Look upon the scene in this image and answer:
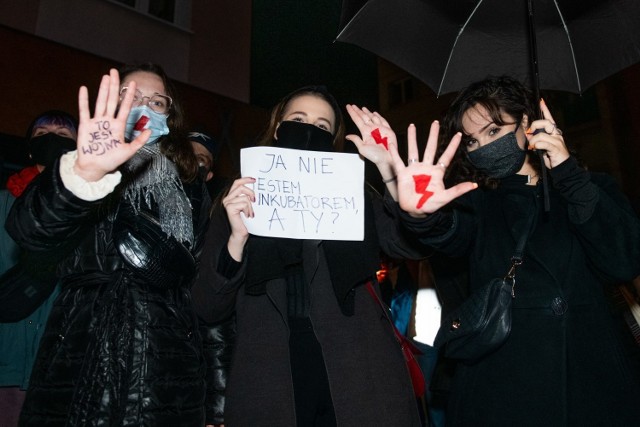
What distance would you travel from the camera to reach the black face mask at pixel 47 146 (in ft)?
10.9

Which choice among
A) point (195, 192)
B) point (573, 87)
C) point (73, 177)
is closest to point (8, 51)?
point (195, 192)

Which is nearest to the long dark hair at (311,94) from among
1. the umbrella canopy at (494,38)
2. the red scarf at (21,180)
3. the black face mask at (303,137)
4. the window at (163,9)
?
the black face mask at (303,137)

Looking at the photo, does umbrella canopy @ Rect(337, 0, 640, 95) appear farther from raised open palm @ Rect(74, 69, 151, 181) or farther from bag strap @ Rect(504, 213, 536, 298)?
raised open palm @ Rect(74, 69, 151, 181)

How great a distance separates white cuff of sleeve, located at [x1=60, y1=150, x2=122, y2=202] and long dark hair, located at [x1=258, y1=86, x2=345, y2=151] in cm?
102

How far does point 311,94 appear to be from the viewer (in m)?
2.64

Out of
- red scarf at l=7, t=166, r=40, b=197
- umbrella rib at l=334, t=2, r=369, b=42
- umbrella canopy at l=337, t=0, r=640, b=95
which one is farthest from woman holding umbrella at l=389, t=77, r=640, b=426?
red scarf at l=7, t=166, r=40, b=197

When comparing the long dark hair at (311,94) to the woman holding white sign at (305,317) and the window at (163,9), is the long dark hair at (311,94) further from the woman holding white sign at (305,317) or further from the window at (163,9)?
the window at (163,9)

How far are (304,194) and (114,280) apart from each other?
83 cm

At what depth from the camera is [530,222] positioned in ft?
7.25

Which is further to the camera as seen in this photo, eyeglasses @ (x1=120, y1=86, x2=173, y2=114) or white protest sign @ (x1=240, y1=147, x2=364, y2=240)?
eyeglasses @ (x1=120, y1=86, x2=173, y2=114)

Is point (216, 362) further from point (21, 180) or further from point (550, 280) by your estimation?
point (21, 180)

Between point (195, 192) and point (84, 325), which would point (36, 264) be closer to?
point (84, 325)

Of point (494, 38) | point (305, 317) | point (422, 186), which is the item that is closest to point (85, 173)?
point (305, 317)

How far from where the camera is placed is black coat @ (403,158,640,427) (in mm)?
1958
